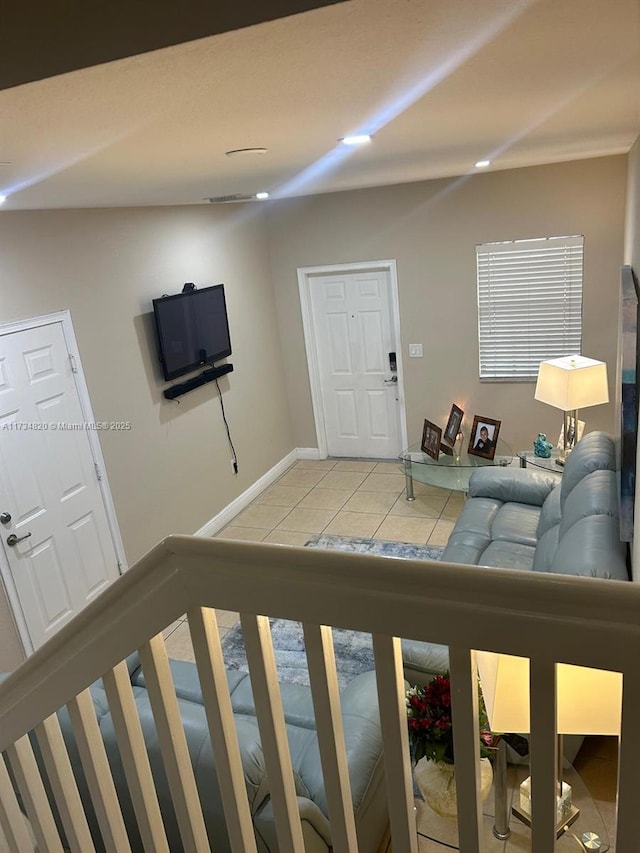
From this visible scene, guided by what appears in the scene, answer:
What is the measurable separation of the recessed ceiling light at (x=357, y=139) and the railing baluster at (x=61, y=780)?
172 centimetres

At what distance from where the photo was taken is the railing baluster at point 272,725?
759 mm

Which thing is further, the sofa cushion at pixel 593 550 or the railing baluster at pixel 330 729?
the sofa cushion at pixel 593 550

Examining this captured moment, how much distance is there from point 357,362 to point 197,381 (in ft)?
6.09

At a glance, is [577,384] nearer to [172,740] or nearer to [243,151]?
[243,151]

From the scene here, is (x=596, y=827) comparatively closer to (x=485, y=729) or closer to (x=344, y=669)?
(x=485, y=729)

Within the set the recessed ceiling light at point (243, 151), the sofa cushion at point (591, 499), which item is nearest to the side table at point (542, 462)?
the sofa cushion at point (591, 499)

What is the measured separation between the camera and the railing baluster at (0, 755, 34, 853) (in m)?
1.25

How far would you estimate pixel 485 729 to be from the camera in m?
1.93

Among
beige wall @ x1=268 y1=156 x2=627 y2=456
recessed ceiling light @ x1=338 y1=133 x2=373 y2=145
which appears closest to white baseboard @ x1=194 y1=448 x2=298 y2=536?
beige wall @ x1=268 y1=156 x2=627 y2=456

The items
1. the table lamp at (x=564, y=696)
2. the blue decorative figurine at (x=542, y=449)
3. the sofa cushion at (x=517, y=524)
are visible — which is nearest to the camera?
the table lamp at (x=564, y=696)

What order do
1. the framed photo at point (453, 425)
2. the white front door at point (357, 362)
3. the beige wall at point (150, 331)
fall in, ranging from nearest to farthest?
1. the beige wall at point (150, 331)
2. the framed photo at point (453, 425)
3. the white front door at point (357, 362)

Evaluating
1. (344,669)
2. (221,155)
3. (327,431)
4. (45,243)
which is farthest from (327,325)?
(221,155)

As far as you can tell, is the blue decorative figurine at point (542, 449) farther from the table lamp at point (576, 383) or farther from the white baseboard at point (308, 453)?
the white baseboard at point (308, 453)

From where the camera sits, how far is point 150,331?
14.7 feet
